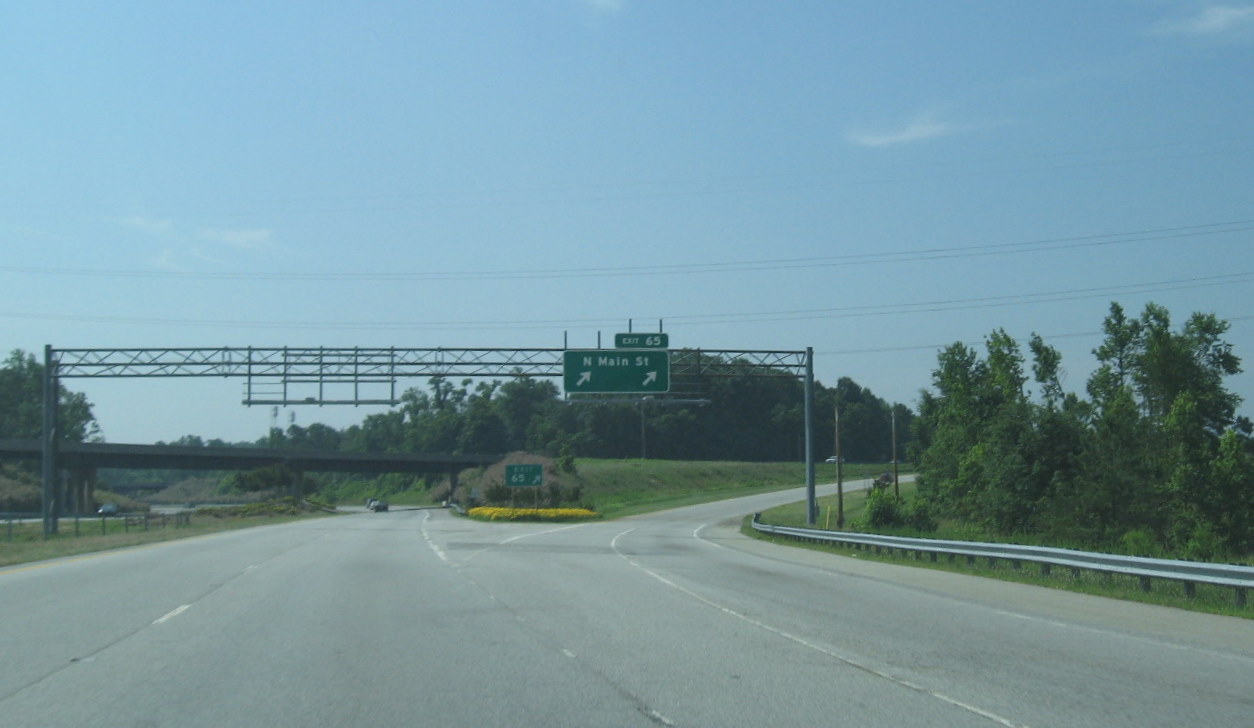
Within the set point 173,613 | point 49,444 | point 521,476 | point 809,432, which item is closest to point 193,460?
point 521,476

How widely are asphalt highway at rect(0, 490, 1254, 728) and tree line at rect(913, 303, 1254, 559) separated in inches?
883

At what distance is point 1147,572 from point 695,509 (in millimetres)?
65604

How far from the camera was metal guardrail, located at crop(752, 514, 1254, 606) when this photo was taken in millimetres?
17688

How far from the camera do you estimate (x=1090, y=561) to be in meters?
21.4

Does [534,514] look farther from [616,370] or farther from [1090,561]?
[1090,561]

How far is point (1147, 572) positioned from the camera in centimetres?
1942

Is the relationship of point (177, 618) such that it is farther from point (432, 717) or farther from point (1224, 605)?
point (1224, 605)

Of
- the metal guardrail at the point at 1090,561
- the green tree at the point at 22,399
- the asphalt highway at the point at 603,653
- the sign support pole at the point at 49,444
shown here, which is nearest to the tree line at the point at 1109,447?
the metal guardrail at the point at 1090,561

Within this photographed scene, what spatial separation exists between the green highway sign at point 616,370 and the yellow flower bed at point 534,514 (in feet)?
92.2

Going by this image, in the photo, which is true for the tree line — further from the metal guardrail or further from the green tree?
the green tree

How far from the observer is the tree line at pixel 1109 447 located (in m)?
56.8

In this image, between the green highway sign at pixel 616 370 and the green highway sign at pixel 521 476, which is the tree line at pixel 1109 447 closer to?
the green highway sign at pixel 616 370

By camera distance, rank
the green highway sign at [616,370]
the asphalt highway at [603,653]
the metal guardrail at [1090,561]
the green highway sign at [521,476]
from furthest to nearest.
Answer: the green highway sign at [521,476] < the green highway sign at [616,370] < the metal guardrail at [1090,561] < the asphalt highway at [603,653]

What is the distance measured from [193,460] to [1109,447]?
255 ft
